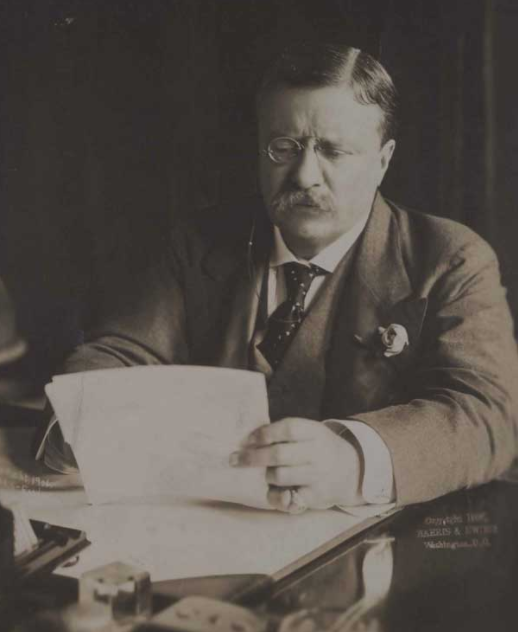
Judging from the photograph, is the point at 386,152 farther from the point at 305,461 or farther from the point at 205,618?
the point at 205,618

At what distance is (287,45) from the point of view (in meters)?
1.09

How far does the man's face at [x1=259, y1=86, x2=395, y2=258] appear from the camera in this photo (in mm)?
1058

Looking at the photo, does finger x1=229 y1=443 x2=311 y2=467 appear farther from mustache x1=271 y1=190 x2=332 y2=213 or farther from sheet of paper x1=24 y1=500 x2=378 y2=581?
mustache x1=271 y1=190 x2=332 y2=213

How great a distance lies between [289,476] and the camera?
908mm

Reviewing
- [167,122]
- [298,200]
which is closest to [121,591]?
[298,200]

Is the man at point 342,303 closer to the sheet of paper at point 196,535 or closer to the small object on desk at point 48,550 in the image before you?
the sheet of paper at point 196,535

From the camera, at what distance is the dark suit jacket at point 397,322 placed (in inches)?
40.0

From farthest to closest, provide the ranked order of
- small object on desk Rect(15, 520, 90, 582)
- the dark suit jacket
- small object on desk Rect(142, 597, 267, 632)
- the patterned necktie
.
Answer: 1. the patterned necktie
2. the dark suit jacket
3. small object on desk Rect(15, 520, 90, 582)
4. small object on desk Rect(142, 597, 267, 632)

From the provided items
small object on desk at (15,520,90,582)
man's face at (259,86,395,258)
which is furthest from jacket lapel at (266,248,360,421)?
small object on desk at (15,520,90,582)

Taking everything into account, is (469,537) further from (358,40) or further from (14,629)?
(358,40)

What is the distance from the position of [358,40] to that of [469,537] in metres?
0.66

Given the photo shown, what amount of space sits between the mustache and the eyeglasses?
45 mm

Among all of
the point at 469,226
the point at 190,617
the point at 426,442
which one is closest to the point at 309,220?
the point at 469,226

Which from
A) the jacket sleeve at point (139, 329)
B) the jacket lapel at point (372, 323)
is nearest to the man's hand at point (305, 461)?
the jacket lapel at point (372, 323)
